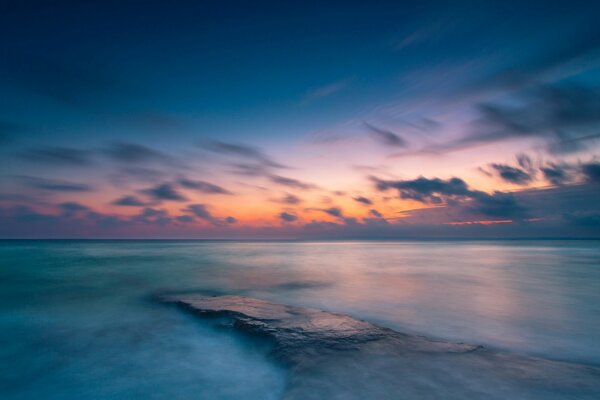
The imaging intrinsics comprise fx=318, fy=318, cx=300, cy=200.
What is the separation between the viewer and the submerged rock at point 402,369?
3.86 metres

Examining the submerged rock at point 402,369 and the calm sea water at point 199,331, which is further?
the calm sea water at point 199,331

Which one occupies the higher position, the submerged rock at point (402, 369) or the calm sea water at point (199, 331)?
the submerged rock at point (402, 369)

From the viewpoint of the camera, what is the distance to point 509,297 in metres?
11.3

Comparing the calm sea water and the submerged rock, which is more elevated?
the submerged rock

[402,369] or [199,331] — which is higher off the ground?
[402,369]

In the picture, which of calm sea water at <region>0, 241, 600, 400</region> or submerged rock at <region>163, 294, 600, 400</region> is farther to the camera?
calm sea water at <region>0, 241, 600, 400</region>

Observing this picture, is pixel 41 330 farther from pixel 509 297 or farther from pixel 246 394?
pixel 509 297

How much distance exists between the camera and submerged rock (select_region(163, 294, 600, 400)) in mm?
3859

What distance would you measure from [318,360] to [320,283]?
9.99 meters

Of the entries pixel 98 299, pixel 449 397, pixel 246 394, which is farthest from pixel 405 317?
pixel 98 299

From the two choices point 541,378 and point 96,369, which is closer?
point 541,378

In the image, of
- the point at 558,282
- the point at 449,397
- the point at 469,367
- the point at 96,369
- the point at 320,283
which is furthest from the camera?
the point at 558,282

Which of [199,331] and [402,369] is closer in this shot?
[402,369]

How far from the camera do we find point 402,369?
4.46 meters
